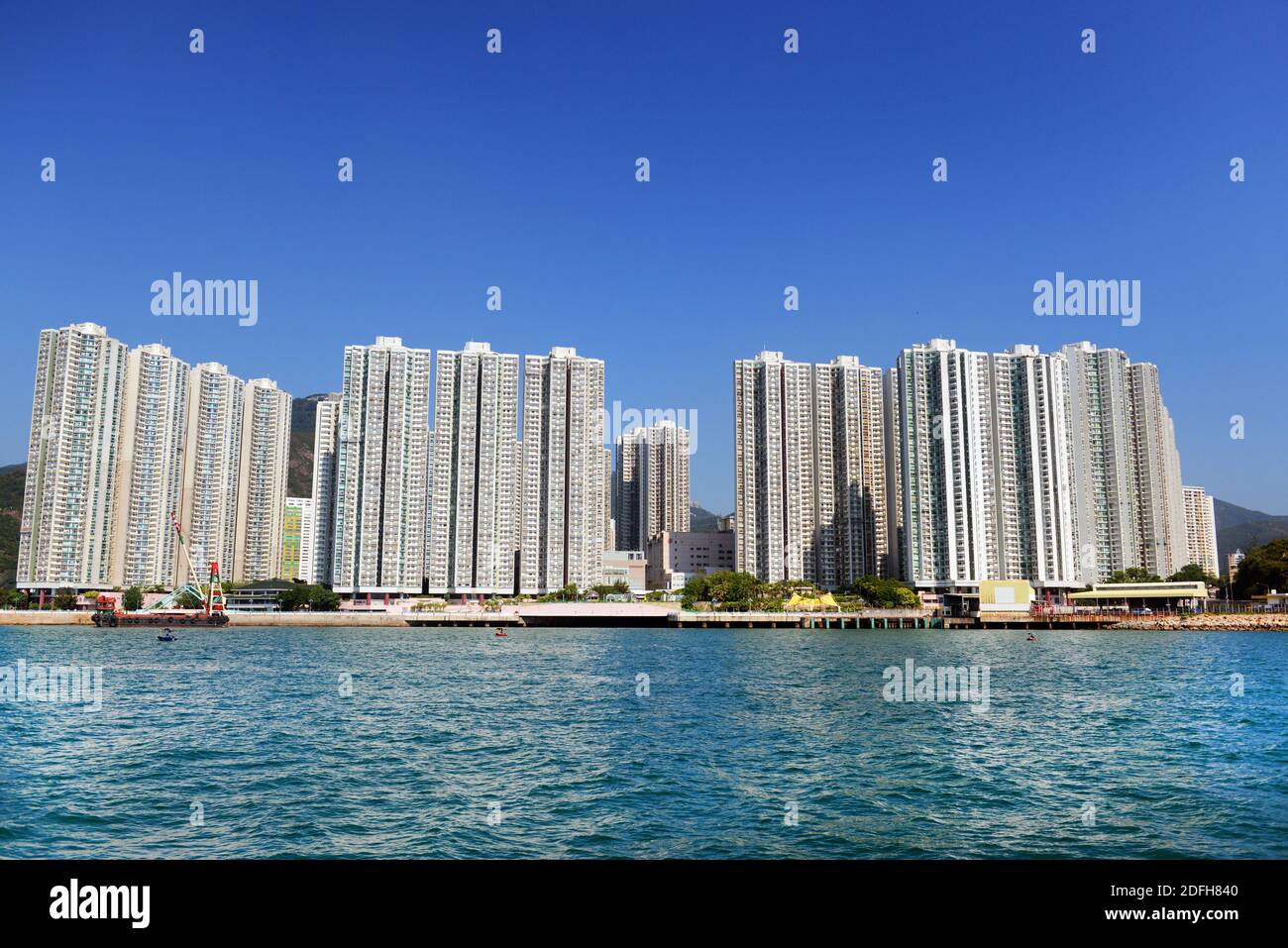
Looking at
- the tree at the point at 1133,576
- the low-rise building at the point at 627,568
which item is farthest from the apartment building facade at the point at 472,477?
the tree at the point at 1133,576

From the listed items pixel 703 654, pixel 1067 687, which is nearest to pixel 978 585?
pixel 703 654

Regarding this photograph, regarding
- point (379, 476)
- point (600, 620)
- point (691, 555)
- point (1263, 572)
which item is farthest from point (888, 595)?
point (379, 476)

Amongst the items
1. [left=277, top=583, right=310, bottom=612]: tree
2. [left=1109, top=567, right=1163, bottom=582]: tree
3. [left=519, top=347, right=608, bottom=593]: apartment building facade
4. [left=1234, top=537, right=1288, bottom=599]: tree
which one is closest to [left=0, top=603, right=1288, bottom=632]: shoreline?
[left=277, top=583, right=310, bottom=612]: tree

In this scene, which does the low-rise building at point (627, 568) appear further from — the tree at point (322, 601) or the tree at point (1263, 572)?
the tree at point (1263, 572)

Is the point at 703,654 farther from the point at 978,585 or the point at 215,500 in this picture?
the point at 215,500

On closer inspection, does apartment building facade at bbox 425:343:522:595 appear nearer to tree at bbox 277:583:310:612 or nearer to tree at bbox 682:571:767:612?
tree at bbox 277:583:310:612

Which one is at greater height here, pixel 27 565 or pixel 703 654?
pixel 27 565

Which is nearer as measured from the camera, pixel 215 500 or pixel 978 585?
pixel 978 585
